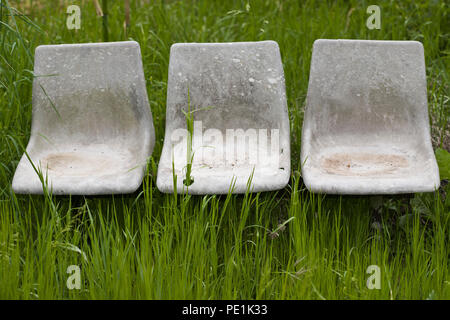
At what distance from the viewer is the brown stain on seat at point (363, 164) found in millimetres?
2662

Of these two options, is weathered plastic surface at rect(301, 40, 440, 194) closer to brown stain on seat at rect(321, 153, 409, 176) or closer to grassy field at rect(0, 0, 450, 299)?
brown stain on seat at rect(321, 153, 409, 176)

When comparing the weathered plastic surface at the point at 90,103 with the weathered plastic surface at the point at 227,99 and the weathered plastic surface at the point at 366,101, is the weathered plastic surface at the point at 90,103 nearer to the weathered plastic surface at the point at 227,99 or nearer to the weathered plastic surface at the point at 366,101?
the weathered plastic surface at the point at 227,99

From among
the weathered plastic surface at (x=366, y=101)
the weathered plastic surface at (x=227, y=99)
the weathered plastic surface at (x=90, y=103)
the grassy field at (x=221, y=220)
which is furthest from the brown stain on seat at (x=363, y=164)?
the weathered plastic surface at (x=90, y=103)

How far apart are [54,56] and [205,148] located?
2.85 feet

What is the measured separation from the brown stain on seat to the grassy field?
139 millimetres

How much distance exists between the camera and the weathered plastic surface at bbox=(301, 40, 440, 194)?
2869 millimetres

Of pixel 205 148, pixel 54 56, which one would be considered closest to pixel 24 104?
pixel 54 56

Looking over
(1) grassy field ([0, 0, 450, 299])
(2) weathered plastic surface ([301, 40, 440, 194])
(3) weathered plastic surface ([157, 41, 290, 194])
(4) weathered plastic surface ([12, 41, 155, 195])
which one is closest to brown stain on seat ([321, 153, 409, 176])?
(2) weathered plastic surface ([301, 40, 440, 194])

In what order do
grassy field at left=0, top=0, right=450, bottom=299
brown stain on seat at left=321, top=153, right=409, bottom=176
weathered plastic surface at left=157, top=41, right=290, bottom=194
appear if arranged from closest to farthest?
grassy field at left=0, top=0, right=450, bottom=299 < brown stain on seat at left=321, top=153, right=409, bottom=176 < weathered plastic surface at left=157, top=41, right=290, bottom=194

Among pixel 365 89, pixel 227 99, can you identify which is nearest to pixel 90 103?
pixel 227 99

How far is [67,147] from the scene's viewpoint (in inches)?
116

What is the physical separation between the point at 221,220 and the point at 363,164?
2.35ft

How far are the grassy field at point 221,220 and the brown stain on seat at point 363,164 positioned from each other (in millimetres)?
139
